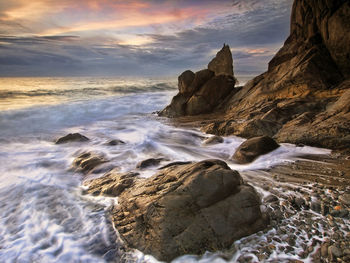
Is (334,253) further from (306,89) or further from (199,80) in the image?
(199,80)

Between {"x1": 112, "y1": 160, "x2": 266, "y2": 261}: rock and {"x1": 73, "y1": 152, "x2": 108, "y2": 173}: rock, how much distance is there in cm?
286

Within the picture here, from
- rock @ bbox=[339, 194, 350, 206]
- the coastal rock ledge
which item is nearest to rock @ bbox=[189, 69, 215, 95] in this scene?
the coastal rock ledge

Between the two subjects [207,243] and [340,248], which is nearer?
[340,248]

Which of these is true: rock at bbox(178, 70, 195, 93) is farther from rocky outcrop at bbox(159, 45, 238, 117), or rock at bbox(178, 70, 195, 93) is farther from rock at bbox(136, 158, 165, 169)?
rock at bbox(136, 158, 165, 169)

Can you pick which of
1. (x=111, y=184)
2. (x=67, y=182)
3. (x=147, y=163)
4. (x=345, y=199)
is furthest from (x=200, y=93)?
(x=345, y=199)

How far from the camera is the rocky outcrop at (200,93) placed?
1440 centimetres

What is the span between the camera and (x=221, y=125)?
391 inches

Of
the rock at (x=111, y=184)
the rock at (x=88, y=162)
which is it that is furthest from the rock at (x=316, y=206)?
the rock at (x=88, y=162)

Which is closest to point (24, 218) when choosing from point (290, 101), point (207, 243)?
point (207, 243)

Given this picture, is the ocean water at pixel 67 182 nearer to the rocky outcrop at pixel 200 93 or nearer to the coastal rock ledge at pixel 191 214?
the coastal rock ledge at pixel 191 214

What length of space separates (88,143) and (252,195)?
7349 millimetres

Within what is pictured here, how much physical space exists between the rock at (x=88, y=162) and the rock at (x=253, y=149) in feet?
12.4

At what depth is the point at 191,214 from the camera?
3393 mm

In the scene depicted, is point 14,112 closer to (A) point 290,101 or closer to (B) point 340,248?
(A) point 290,101
